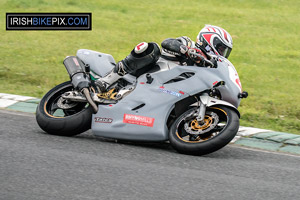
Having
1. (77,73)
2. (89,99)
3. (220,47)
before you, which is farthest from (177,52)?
(77,73)

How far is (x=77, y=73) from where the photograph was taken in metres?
6.84

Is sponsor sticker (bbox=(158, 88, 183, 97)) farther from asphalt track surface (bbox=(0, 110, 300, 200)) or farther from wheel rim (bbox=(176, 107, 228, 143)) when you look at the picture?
asphalt track surface (bbox=(0, 110, 300, 200))

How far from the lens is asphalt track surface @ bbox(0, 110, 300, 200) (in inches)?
190

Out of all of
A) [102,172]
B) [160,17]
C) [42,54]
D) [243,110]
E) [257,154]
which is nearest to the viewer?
[102,172]

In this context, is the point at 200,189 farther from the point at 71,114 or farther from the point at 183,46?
the point at 71,114

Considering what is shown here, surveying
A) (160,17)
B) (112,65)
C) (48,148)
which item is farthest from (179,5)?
(48,148)

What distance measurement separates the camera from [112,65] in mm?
7141

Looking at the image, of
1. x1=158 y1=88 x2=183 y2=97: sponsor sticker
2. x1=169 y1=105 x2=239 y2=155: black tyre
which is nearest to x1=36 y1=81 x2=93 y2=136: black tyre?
x1=158 y1=88 x2=183 y2=97: sponsor sticker

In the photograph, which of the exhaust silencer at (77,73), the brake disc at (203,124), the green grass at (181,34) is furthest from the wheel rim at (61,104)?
the green grass at (181,34)

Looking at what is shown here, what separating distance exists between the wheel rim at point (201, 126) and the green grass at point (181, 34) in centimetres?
189

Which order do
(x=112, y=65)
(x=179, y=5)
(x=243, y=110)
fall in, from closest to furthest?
(x=112, y=65) < (x=243, y=110) < (x=179, y=5)

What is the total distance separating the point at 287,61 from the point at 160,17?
490cm

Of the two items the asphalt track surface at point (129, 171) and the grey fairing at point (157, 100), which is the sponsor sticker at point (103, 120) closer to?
the grey fairing at point (157, 100)

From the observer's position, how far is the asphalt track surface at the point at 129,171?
4836 millimetres
